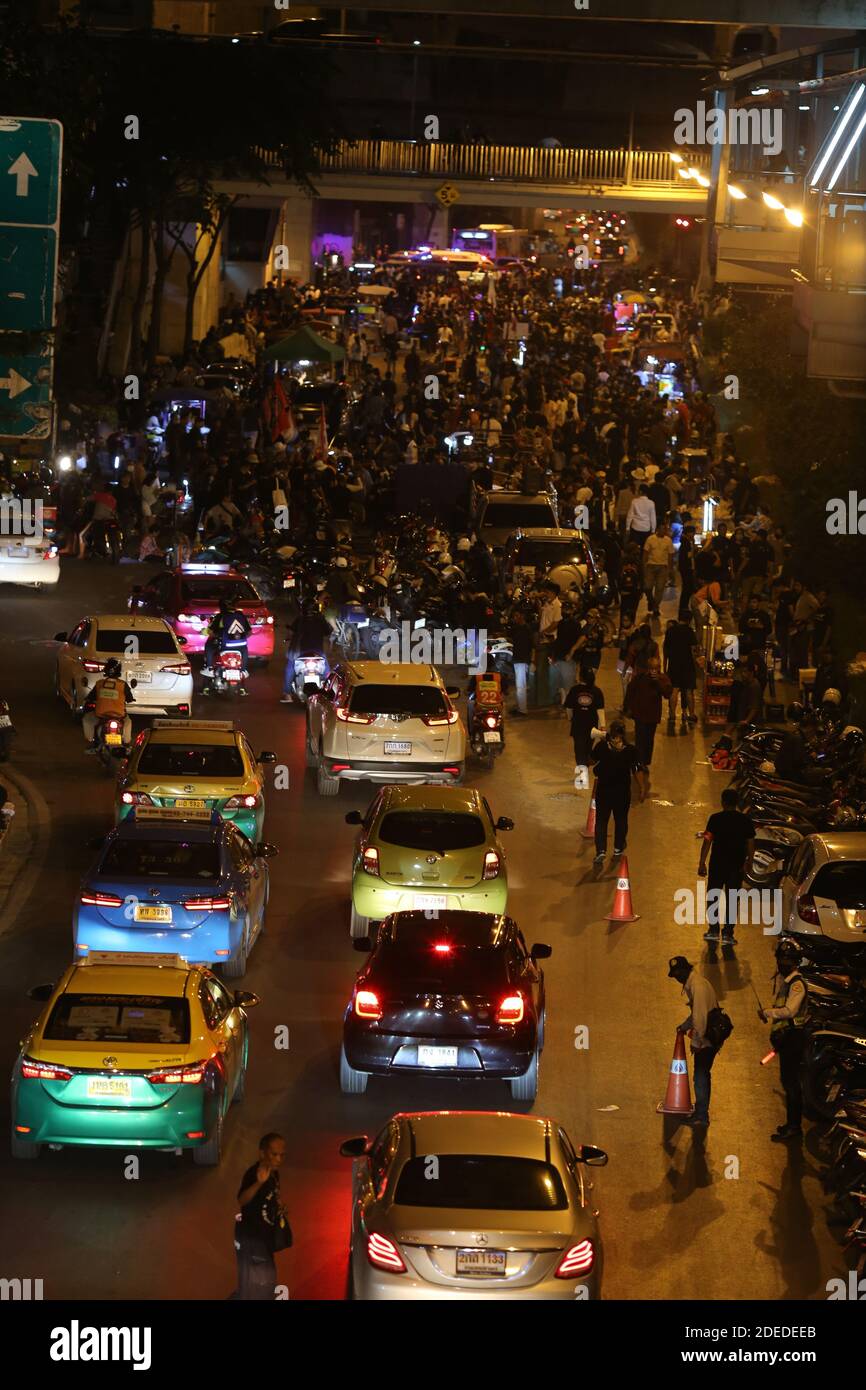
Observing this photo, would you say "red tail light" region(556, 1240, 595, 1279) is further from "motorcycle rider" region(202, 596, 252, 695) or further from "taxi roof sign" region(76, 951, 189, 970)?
"motorcycle rider" region(202, 596, 252, 695)

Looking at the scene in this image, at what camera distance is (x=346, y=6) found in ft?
67.4

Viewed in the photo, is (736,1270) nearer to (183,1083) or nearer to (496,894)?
(183,1083)

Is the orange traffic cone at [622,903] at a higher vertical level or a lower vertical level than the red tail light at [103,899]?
lower

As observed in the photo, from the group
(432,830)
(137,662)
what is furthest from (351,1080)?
(137,662)

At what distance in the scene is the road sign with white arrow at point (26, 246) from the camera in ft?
47.4

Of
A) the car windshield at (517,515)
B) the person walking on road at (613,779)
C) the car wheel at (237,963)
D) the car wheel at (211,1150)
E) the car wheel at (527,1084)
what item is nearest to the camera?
the car wheel at (211,1150)

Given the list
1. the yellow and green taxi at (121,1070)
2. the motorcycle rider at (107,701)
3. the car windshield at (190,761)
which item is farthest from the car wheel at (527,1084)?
the motorcycle rider at (107,701)

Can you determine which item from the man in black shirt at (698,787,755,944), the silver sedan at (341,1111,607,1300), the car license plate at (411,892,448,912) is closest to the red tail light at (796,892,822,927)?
the man in black shirt at (698,787,755,944)

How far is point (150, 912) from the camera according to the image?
1703 centimetres

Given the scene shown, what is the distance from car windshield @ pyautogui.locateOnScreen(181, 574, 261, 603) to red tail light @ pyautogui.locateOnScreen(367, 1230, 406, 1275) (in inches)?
824

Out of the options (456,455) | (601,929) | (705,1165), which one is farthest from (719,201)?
(456,455)

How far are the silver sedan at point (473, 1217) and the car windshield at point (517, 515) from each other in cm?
2713

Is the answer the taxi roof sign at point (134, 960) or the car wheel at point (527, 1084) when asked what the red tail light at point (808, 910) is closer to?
the car wheel at point (527, 1084)

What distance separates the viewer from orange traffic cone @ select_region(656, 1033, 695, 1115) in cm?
1530
